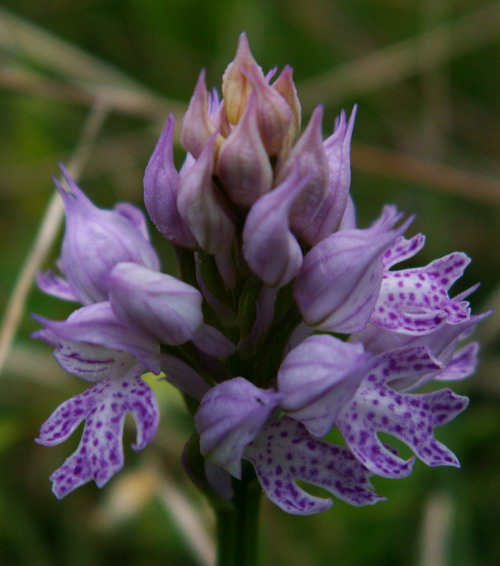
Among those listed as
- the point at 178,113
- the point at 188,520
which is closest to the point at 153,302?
the point at 188,520

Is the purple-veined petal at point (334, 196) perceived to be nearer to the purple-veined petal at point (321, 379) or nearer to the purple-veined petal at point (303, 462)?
the purple-veined petal at point (321, 379)

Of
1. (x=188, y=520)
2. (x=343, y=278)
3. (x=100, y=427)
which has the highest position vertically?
(x=343, y=278)

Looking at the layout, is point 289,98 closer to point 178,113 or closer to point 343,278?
point 343,278

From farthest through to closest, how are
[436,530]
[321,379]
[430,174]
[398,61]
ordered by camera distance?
[398,61]
[430,174]
[436,530]
[321,379]

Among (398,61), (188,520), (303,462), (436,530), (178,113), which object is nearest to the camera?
(303,462)

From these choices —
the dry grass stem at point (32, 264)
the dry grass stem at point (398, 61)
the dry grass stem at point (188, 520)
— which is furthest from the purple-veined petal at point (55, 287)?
the dry grass stem at point (398, 61)

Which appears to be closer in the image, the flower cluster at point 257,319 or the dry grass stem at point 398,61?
the flower cluster at point 257,319
